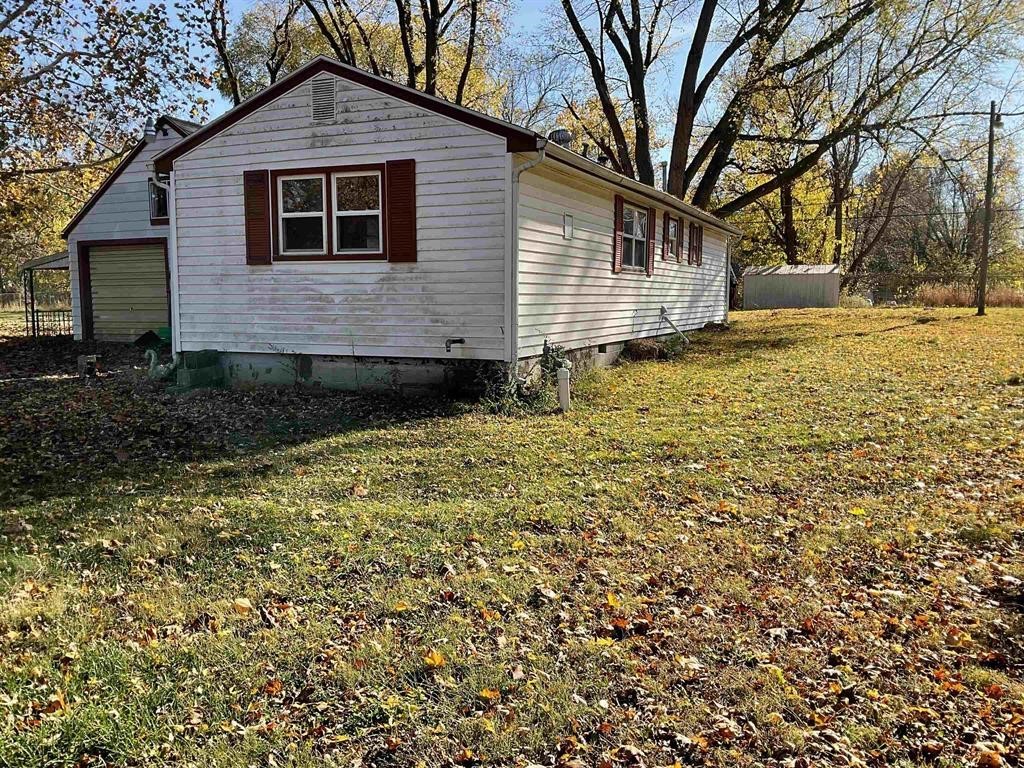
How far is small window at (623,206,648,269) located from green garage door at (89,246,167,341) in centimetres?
1105

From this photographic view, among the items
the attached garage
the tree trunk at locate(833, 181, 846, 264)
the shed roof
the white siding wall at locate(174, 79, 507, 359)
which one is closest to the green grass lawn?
the white siding wall at locate(174, 79, 507, 359)

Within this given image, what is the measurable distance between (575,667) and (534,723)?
451 mm

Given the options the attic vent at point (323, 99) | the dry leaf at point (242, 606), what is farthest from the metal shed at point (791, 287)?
the dry leaf at point (242, 606)

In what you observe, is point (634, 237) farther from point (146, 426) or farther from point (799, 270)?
point (799, 270)

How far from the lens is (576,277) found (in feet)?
37.6

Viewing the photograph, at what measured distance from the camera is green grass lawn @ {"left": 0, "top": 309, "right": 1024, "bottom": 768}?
109 inches

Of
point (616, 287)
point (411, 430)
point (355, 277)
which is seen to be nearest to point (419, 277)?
point (355, 277)

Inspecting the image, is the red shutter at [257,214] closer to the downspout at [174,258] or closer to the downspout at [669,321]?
the downspout at [174,258]

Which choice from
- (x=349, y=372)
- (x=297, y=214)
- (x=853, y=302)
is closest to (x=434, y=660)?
→ (x=349, y=372)

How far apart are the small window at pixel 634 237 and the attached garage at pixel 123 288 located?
1096cm

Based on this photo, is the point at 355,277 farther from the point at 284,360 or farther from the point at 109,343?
the point at 109,343

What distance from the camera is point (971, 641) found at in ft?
11.1

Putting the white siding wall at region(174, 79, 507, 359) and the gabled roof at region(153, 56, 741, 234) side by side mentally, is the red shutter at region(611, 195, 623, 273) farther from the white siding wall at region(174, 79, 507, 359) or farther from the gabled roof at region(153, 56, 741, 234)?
the white siding wall at region(174, 79, 507, 359)

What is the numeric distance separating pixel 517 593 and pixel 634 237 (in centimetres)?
1095
